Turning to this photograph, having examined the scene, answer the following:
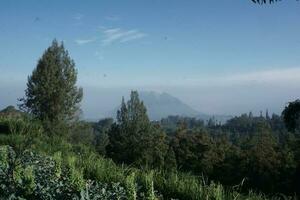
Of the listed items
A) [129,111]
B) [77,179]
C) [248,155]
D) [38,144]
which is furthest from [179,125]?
[77,179]

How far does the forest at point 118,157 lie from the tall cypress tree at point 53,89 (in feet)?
0.27

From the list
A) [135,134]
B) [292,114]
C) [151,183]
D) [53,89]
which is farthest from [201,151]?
[151,183]

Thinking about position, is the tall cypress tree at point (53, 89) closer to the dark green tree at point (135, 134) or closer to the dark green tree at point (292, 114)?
the dark green tree at point (135, 134)

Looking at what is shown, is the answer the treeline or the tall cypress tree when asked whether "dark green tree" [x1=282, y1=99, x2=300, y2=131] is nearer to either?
the tall cypress tree

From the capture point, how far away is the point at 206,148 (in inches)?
2569

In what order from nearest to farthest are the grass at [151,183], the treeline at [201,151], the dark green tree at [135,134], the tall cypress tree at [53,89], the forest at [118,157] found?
the grass at [151,183] → the forest at [118,157] → the tall cypress tree at [53,89] → the treeline at [201,151] → the dark green tree at [135,134]

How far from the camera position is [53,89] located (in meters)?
39.9

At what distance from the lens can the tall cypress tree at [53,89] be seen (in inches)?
1558

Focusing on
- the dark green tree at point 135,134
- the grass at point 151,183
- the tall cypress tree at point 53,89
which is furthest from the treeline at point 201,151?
the grass at point 151,183

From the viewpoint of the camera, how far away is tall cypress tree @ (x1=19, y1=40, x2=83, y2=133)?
130 feet

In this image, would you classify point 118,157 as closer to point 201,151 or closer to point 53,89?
point 53,89

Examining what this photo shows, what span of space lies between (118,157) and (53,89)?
730 inches

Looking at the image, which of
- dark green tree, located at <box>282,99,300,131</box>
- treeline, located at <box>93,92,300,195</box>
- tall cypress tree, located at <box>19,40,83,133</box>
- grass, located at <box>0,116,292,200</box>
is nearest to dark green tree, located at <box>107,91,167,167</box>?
treeline, located at <box>93,92,300,195</box>

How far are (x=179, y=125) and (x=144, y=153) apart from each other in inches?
470
